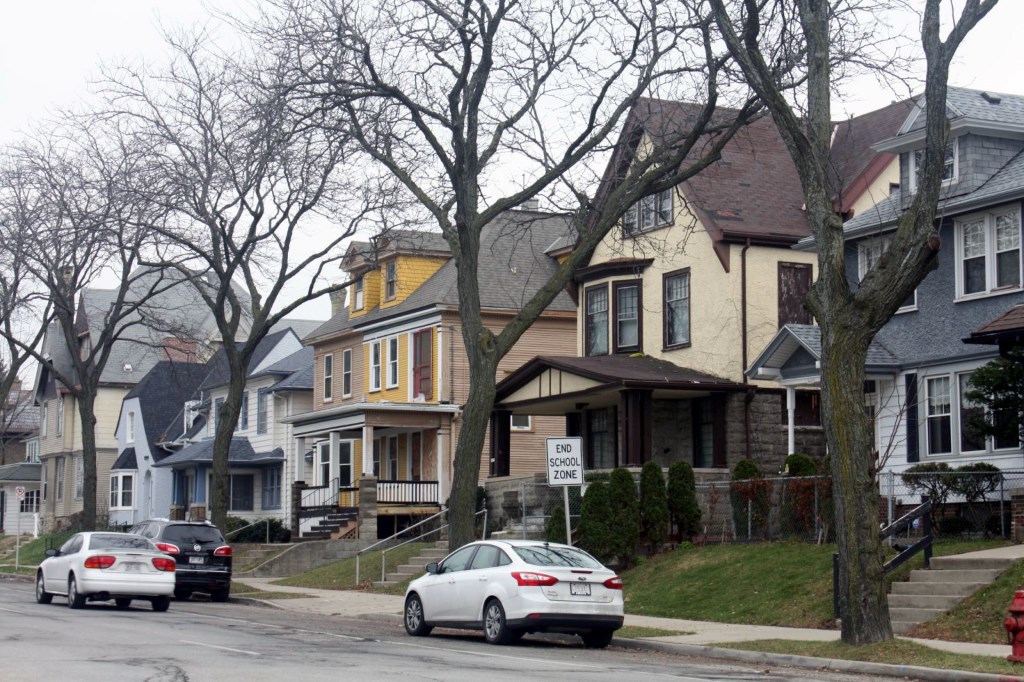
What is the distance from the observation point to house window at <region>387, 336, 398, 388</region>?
4669 centimetres

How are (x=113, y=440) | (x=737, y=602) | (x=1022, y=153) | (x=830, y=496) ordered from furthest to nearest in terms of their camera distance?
(x=113, y=440) < (x=1022, y=153) < (x=830, y=496) < (x=737, y=602)

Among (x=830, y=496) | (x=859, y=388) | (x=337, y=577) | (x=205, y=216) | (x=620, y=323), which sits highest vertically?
(x=205, y=216)

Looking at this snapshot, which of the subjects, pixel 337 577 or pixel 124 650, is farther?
pixel 337 577

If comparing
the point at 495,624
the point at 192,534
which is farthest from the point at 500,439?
the point at 495,624

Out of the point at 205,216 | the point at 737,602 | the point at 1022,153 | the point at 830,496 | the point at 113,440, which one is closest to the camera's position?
the point at 737,602

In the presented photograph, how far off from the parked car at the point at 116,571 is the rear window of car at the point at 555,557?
871 centimetres

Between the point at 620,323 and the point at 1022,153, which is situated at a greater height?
the point at 1022,153

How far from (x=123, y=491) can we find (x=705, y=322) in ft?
131

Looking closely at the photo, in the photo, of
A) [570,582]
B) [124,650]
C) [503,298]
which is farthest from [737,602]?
[503,298]

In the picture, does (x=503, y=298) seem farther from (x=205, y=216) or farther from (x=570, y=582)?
(x=570, y=582)

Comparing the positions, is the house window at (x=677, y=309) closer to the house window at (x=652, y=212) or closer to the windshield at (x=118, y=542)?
the house window at (x=652, y=212)

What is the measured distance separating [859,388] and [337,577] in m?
20.1

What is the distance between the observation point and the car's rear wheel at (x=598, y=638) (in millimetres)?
18791

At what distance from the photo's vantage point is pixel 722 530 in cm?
2842
